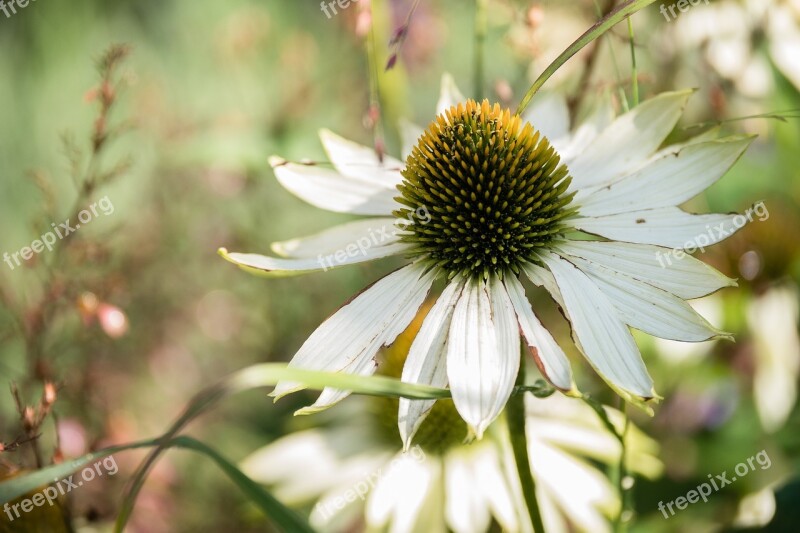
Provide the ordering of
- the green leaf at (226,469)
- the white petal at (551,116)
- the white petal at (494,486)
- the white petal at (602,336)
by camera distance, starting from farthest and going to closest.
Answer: the white petal at (551,116)
the white petal at (494,486)
the white petal at (602,336)
the green leaf at (226,469)

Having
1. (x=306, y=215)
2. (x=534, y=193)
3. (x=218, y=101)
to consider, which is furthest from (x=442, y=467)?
(x=218, y=101)

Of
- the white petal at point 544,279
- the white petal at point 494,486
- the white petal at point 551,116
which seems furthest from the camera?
the white petal at point 551,116

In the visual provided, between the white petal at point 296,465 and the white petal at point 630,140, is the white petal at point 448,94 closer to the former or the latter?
the white petal at point 630,140

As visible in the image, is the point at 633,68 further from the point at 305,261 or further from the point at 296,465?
the point at 296,465

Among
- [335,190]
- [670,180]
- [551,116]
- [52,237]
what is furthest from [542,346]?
[52,237]

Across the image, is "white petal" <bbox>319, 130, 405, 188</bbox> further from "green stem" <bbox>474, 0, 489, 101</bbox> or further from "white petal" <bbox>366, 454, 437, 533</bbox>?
"white petal" <bbox>366, 454, 437, 533</bbox>

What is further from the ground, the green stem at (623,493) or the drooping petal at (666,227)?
the drooping petal at (666,227)

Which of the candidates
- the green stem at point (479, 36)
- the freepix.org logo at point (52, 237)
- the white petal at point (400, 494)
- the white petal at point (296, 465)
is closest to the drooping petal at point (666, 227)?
the green stem at point (479, 36)
